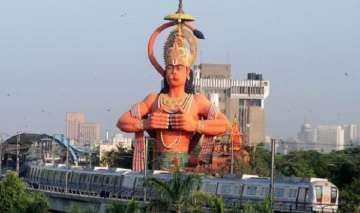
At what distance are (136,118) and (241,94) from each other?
375 ft

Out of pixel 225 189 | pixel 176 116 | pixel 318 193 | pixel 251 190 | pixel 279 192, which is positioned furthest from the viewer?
pixel 176 116

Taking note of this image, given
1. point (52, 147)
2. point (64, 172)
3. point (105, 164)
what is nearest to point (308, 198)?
point (64, 172)

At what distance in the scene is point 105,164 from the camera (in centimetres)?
11381

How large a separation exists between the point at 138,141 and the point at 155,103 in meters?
3.30

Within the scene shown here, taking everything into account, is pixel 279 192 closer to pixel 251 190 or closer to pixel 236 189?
pixel 251 190

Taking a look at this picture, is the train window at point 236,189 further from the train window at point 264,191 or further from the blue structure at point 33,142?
the blue structure at point 33,142

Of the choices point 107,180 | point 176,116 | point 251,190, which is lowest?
point 107,180

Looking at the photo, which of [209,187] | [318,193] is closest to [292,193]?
[318,193]

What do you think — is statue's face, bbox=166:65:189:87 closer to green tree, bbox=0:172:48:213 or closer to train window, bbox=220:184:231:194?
train window, bbox=220:184:231:194

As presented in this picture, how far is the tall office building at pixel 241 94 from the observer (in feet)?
597

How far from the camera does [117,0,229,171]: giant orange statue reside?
248 feet

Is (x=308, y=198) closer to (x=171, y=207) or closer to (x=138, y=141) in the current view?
(x=171, y=207)

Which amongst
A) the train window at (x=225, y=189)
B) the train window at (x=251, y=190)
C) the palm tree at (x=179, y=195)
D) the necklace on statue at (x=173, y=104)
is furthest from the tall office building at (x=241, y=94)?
the palm tree at (x=179, y=195)

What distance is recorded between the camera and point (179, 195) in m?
34.0
